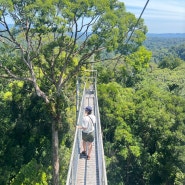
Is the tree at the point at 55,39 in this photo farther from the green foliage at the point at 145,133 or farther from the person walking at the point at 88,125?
the person walking at the point at 88,125

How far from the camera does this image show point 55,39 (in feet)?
36.8

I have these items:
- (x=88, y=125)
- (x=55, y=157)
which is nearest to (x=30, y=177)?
(x=55, y=157)

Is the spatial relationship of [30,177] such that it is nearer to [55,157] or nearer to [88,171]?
[55,157]

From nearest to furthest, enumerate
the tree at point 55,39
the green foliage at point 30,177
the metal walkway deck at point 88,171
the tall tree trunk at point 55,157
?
the metal walkway deck at point 88,171 < the tree at point 55,39 < the green foliage at point 30,177 < the tall tree trunk at point 55,157

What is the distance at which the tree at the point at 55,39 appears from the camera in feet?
31.2

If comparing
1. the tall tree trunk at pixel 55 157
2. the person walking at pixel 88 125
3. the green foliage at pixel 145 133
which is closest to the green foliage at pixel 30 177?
the tall tree trunk at pixel 55 157

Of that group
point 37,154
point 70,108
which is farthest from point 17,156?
point 70,108

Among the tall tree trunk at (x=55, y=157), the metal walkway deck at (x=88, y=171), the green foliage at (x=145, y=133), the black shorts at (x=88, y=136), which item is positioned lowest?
the metal walkway deck at (x=88, y=171)

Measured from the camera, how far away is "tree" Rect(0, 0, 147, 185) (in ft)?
31.2

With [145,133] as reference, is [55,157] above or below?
below

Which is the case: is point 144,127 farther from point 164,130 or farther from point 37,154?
point 37,154

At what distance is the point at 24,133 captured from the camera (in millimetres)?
13000

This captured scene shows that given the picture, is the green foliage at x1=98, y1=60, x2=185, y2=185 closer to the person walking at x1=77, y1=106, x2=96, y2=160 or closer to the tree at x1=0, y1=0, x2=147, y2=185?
the tree at x1=0, y1=0, x2=147, y2=185

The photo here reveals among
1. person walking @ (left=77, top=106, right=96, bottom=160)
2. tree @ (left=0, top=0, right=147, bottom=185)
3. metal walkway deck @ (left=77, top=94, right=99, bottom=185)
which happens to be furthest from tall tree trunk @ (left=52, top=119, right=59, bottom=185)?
person walking @ (left=77, top=106, right=96, bottom=160)
